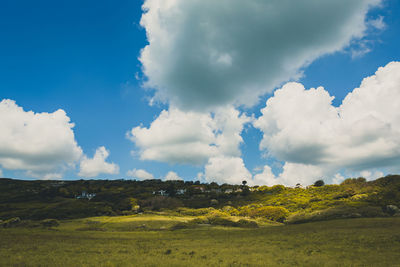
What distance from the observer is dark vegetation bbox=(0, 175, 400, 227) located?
58.8 metres

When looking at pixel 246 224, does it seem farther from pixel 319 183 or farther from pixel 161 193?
pixel 161 193

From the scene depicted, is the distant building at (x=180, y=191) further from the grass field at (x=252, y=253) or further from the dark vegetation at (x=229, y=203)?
the grass field at (x=252, y=253)

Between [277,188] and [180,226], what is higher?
[277,188]

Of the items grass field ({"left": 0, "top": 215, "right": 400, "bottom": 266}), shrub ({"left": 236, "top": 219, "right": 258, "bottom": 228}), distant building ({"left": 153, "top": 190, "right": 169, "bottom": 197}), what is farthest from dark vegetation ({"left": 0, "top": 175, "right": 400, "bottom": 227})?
grass field ({"left": 0, "top": 215, "right": 400, "bottom": 266})

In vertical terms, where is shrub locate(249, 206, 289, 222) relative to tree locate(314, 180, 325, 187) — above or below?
below

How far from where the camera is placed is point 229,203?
11106 cm

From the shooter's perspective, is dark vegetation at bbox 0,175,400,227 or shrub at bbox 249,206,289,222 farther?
shrub at bbox 249,206,289,222

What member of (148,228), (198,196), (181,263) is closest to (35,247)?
(181,263)

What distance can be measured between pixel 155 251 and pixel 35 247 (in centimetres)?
1494

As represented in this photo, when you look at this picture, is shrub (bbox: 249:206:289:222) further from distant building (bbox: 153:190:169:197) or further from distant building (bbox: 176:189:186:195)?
distant building (bbox: 176:189:186:195)

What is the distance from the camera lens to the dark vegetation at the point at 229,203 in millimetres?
58812

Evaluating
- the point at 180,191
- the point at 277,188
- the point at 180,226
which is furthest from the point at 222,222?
the point at 180,191

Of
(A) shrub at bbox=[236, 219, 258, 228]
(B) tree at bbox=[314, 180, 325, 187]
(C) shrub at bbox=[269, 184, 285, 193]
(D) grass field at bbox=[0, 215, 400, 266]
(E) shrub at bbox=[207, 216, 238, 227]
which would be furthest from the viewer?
(B) tree at bbox=[314, 180, 325, 187]

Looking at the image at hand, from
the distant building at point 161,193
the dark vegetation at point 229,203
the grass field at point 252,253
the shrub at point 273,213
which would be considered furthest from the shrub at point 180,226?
the distant building at point 161,193
